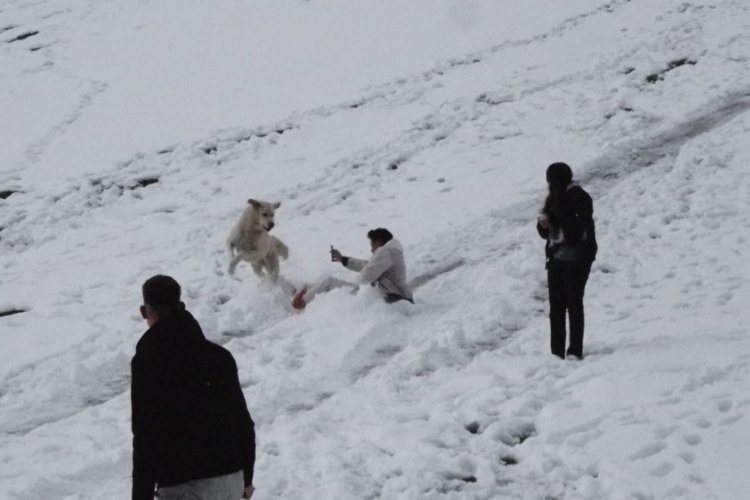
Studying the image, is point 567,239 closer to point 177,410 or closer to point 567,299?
point 567,299

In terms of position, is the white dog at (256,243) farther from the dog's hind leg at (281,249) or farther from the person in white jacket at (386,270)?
the person in white jacket at (386,270)

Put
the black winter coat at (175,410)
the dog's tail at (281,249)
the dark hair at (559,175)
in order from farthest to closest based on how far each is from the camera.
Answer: the dog's tail at (281,249) < the dark hair at (559,175) < the black winter coat at (175,410)

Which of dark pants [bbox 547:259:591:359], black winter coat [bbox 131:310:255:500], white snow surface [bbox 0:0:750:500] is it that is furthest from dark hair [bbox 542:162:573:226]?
black winter coat [bbox 131:310:255:500]

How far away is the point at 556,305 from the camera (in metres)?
7.68

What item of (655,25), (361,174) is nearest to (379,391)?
(361,174)

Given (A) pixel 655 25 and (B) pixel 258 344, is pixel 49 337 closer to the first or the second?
(B) pixel 258 344

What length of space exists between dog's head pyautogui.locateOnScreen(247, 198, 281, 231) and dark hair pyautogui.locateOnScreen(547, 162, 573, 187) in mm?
5084

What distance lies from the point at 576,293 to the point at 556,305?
299 mm

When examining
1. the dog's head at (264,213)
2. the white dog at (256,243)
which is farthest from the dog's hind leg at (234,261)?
the dog's head at (264,213)

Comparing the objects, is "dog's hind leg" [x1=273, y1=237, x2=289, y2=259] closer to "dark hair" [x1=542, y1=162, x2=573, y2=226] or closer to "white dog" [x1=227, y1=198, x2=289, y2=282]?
"white dog" [x1=227, y1=198, x2=289, y2=282]

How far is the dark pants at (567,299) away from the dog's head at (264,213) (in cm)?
488

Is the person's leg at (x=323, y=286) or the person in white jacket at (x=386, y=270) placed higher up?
the person in white jacket at (x=386, y=270)

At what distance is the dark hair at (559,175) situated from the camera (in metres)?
7.17

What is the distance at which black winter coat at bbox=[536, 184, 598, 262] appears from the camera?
23.7 ft
